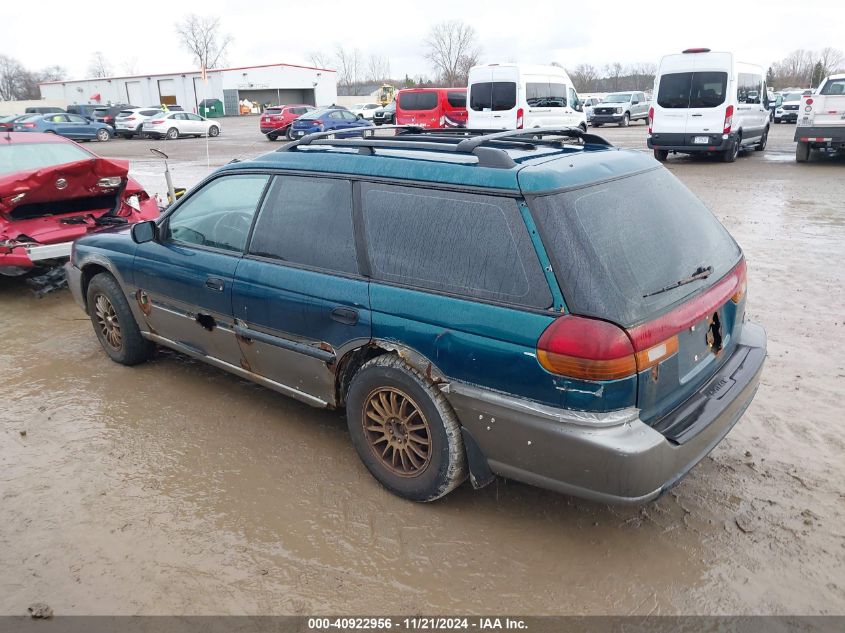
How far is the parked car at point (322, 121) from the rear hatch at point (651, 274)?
22.4 meters

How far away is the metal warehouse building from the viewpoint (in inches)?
2384

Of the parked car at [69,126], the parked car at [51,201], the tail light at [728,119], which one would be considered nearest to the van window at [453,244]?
the parked car at [51,201]

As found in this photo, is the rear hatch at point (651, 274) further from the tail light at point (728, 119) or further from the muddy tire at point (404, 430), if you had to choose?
the tail light at point (728, 119)

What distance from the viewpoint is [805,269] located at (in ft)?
22.9

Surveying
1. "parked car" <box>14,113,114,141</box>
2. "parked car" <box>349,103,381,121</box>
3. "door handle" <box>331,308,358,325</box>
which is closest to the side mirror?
"door handle" <box>331,308,358,325</box>

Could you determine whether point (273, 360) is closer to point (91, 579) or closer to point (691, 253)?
point (91, 579)

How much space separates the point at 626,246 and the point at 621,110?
101ft

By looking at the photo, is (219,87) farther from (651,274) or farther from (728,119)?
(651,274)

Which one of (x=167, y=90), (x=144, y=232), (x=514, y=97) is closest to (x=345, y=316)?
(x=144, y=232)

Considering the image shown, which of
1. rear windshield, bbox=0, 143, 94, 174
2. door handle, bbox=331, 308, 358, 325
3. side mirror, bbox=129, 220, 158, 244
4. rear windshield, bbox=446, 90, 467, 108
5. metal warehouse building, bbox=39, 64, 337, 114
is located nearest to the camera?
door handle, bbox=331, 308, 358, 325

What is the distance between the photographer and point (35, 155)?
7547 millimetres

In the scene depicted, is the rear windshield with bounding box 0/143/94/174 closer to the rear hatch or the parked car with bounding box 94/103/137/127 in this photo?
the rear hatch

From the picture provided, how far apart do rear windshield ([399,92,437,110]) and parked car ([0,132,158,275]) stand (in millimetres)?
18022

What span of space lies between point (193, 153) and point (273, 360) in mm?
21258
